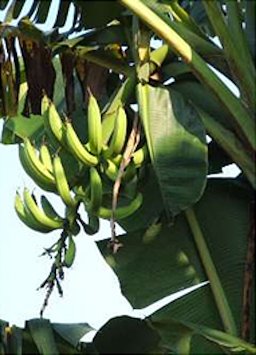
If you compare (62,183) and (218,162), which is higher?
(62,183)

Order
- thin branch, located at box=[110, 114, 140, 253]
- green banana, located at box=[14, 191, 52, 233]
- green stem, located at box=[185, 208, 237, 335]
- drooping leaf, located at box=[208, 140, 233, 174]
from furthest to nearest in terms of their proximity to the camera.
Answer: drooping leaf, located at box=[208, 140, 233, 174]
green stem, located at box=[185, 208, 237, 335]
green banana, located at box=[14, 191, 52, 233]
thin branch, located at box=[110, 114, 140, 253]

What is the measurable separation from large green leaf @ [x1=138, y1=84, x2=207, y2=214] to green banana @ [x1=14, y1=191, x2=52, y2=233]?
25 centimetres

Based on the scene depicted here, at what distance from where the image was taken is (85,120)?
1.79 meters

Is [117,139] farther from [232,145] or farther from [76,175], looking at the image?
[232,145]

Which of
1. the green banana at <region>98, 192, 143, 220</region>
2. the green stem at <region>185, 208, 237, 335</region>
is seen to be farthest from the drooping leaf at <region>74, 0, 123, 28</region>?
the green stem at <region>185, 208, 237, 335</region>

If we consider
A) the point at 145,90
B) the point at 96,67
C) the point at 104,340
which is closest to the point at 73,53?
the point at 96,67

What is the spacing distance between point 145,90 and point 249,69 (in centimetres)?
21

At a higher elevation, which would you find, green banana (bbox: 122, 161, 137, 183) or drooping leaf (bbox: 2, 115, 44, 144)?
drooping leaf (bbox: 2, 115, 44, 144)

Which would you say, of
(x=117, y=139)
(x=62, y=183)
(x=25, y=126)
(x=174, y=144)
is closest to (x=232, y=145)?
(x=174, y=144)

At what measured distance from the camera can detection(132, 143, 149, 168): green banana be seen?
154 cm

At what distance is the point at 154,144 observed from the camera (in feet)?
4.91

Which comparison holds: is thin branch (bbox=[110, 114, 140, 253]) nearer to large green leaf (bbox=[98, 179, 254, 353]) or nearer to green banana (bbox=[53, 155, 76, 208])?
green banana (bbox=[53, 155, 76, 208])

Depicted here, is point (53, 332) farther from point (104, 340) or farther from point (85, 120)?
point (85, 120)

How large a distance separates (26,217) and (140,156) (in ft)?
0.82
